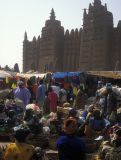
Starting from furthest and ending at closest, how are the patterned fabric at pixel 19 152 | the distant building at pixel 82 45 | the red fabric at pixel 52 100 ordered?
the distant building at pixel 82 45 → the red fabric at pixel 52 100 → the patterned fabric at pixel 19 152

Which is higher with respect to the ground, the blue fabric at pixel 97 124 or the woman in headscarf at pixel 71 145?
the woman in headscarf at pixel 71 145

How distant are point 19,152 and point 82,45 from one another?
46.3 metres

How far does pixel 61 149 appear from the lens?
5.68 metres

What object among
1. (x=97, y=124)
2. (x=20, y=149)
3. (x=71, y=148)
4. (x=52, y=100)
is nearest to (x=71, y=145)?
(x=71, y=148)

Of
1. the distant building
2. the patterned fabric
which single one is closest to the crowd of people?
the patterned fabric

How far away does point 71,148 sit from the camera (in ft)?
18.3

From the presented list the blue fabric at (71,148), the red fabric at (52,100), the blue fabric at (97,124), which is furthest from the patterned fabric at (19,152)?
the red fabric at (52,100)

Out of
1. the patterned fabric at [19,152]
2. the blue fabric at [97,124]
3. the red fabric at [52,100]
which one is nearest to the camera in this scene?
the patterned fabric at [19,152]

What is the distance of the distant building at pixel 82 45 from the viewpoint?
162ft

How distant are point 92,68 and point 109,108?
3792 cm

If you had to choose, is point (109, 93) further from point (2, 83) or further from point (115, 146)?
point (2, 83)

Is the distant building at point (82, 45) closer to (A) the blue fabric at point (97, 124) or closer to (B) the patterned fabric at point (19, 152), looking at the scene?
(A) the blue fabric at point (97, 124)

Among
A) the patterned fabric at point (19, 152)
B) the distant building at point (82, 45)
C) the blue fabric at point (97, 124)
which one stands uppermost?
the distant building at point (82, 45)

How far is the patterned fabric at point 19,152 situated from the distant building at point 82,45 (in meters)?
40.9
